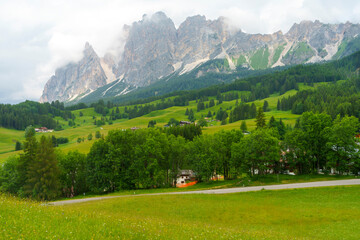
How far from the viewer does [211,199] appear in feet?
124

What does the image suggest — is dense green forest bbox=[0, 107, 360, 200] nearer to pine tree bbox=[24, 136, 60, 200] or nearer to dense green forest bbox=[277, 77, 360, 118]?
pine tree bbox=[24, 136, 60, 200]

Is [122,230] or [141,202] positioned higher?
[122,230]

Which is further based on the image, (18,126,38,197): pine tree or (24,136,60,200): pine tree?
(18,126,38,197): pine tree

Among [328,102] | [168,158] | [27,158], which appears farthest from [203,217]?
Answer: [328,102]

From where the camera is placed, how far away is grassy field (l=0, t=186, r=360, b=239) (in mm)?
11266

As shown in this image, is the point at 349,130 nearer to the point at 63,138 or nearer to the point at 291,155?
the point at 291,155

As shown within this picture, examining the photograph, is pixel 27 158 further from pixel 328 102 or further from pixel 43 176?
pixel 328 102

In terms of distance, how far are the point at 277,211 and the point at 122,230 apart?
25480 millimetres

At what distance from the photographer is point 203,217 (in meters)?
28.9


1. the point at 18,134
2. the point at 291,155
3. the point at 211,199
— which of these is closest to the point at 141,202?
the point at 211,199

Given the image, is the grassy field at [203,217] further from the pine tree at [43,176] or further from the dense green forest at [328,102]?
the dense green forest at [328,102]

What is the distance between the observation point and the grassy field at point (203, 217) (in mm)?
11266

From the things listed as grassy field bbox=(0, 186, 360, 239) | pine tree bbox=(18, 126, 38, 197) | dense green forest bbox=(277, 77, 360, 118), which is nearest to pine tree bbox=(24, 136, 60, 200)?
pine tree bbox=(18, 126, 38, 197)

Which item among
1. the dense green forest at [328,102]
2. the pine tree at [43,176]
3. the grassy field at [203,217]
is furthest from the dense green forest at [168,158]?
the dense green forest at [328,102]
